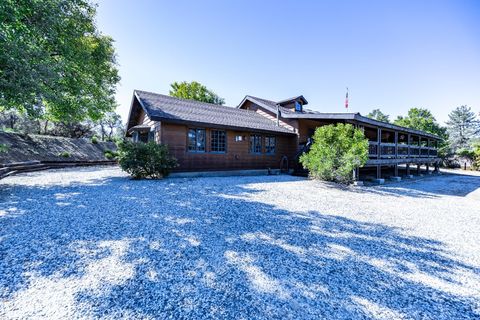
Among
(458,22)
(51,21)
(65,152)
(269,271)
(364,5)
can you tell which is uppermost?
(364,5)

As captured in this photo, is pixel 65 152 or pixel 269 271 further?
pixel 65 152

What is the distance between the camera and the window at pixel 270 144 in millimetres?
13664

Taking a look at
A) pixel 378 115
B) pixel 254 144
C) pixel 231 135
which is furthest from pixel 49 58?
pixel 378 115

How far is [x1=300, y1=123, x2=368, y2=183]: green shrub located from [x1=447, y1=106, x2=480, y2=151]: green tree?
4339 centimetres

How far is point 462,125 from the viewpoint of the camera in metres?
41.0

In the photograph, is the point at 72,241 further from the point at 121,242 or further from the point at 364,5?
the point at 364,5

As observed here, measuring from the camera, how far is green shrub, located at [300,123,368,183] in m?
8.66

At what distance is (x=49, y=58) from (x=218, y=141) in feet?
25.0

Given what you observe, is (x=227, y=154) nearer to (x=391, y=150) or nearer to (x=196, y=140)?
(x=196, y=140)

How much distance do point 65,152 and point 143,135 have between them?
9.58m

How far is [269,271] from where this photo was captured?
8.56 ft

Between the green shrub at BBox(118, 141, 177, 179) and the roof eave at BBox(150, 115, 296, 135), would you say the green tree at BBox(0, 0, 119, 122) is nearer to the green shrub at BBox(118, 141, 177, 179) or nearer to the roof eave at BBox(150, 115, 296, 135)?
the green shrub at BBox(118, 141, 177, 179)

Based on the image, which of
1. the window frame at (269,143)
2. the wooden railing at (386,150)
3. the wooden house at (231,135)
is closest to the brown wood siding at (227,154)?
the wooden house at (231,135)

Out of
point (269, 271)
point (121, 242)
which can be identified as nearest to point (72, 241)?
point (121, 242)
